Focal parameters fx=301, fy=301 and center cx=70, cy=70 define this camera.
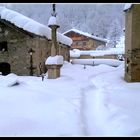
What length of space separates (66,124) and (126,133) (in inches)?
52.1

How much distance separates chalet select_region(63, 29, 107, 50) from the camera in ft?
157

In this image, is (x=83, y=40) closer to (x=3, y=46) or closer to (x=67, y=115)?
(x=3, y=46)

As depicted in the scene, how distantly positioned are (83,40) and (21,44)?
29537mm

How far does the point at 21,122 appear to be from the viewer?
6148 mm

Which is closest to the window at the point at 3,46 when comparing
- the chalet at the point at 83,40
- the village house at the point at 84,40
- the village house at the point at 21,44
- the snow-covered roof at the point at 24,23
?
the village house at the point at 21,44

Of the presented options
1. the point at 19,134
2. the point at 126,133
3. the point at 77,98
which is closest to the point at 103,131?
the point at 126,133

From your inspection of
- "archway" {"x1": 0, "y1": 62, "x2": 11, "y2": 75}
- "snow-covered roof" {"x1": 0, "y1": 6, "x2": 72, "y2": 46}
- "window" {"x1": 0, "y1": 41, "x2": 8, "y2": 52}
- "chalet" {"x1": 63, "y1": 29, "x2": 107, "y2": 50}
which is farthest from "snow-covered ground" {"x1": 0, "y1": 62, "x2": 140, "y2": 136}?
"chalet" {"x1": 63, "y1": 29, "x2": 107, "y2": 50}

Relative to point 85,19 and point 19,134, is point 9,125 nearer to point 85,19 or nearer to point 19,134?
point 19,134

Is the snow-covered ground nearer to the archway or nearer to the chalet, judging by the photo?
the archway

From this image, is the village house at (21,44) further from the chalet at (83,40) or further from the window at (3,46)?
the chalet at (83,40)

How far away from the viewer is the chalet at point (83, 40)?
47875 millimetres

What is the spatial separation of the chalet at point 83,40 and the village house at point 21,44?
27140 millimetres

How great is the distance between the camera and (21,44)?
1994 cm

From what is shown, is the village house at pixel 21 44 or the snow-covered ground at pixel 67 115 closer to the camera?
the snow-covered ground at pixel 67 115
